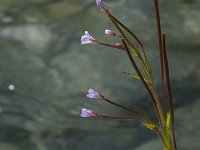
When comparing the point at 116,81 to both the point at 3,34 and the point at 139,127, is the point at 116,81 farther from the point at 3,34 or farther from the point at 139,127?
the point at 3,34

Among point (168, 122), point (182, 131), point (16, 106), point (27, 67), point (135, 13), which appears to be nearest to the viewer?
point (168, 122)

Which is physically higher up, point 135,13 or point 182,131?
point 135,13

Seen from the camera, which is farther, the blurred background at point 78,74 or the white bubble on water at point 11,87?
the white bubble on water at point 11,87

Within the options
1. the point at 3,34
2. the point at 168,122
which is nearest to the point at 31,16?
the point at 3,34

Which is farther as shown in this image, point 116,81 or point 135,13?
point 135,13

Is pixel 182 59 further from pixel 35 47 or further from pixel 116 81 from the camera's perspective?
pixel 35 47

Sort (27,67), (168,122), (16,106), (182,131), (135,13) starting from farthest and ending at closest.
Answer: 1. (135,13)
2. (27,67)
3. (16,106)
4. (182,131)
5. (168,122)

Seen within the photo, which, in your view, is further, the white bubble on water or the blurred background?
the white bubble on water

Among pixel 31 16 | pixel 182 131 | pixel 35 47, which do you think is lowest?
pixel 182 131
